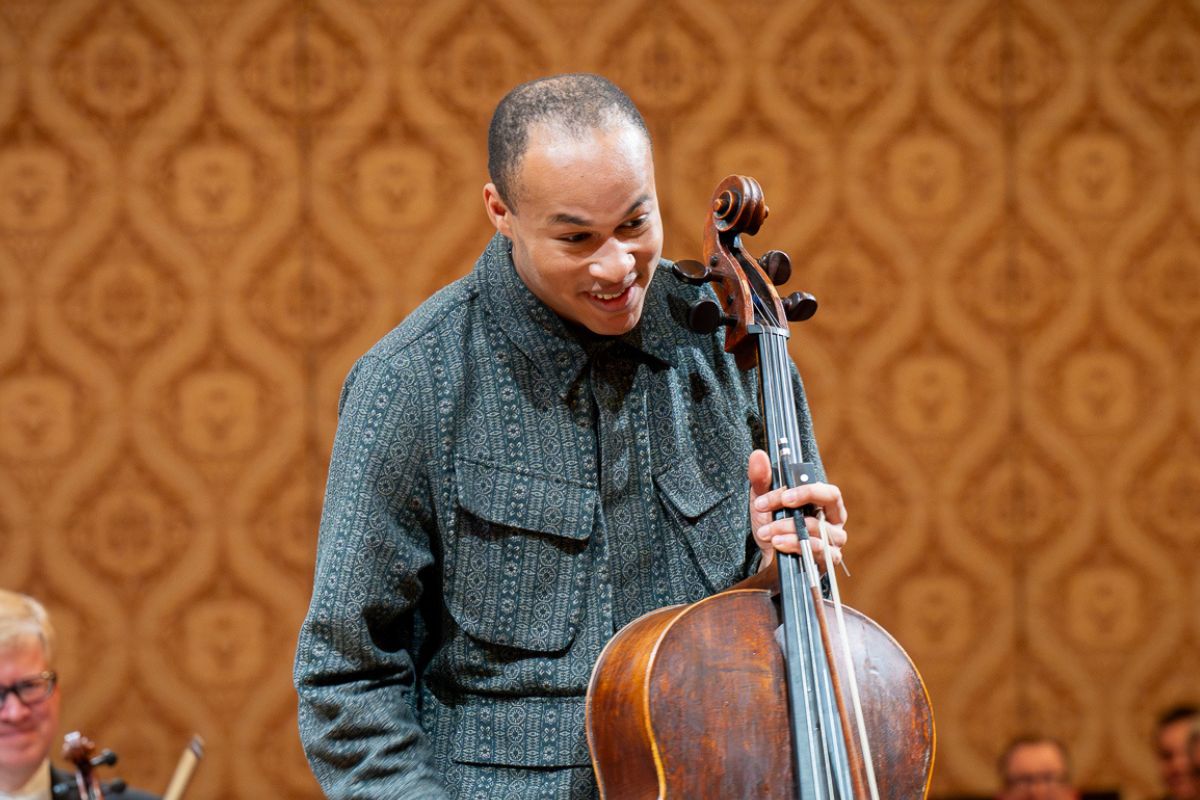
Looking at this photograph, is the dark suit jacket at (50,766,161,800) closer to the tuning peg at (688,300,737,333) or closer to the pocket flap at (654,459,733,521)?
the pocket flap at (654,459,733,521)

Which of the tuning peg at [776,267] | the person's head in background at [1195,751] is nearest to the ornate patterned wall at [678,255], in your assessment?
the person's head in background at [1195,751]

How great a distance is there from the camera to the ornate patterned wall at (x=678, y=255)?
4.06 m

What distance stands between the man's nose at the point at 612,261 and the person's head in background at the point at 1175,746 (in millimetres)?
2675

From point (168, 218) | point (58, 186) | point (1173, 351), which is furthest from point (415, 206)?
point (1173, 351)

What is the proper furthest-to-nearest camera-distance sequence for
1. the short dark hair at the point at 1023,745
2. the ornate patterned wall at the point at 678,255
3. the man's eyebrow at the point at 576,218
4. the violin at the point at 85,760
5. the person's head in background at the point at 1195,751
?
the ornate patterned wall at the point at 678,255, the short dark hair at the point at 1023,745, the person's head in background at the point at 1195,751, the violin at the point at 85,760, the man's eyebrow at the point at 576,218

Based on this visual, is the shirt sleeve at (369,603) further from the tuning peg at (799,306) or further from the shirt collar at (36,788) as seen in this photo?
the shirt collar at (36,788)

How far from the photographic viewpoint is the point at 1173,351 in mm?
4379

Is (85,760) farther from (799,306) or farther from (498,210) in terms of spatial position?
(799,306)

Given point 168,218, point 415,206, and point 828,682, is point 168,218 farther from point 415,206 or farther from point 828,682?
point 828,682

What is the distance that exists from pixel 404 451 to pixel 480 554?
142mm

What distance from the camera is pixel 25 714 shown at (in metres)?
2.72

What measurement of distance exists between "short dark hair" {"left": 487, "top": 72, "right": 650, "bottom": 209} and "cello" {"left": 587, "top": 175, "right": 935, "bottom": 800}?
36 cm

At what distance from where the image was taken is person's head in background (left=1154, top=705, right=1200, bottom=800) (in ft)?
11.9

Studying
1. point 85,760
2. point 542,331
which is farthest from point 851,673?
point 85,760
